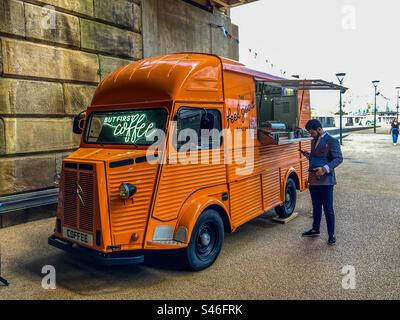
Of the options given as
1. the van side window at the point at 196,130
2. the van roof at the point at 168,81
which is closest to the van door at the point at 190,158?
the van side window at the point at 196,130

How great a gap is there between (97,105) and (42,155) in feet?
11.2

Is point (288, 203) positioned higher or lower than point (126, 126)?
lower

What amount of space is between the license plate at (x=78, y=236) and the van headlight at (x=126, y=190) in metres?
0.73

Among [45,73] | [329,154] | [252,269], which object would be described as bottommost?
[252,269]

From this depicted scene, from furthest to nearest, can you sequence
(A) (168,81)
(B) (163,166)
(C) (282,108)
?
(C) (282,108), (A) (168,81), (B) (163,166)

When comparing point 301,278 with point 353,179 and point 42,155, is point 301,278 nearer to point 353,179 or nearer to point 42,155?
point 42,155

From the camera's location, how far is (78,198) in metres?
4.49

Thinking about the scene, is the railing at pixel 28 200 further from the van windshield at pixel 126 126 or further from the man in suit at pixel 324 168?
the man in suit at pixel 324 168

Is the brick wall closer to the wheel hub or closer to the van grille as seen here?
the van grille

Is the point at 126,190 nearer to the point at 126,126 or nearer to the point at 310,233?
the point at 126,126

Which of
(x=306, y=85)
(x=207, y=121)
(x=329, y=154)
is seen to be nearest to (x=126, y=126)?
(x=207, y=121)

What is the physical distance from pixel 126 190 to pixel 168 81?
5.58ft

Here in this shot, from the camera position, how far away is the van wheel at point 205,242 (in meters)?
4.75
